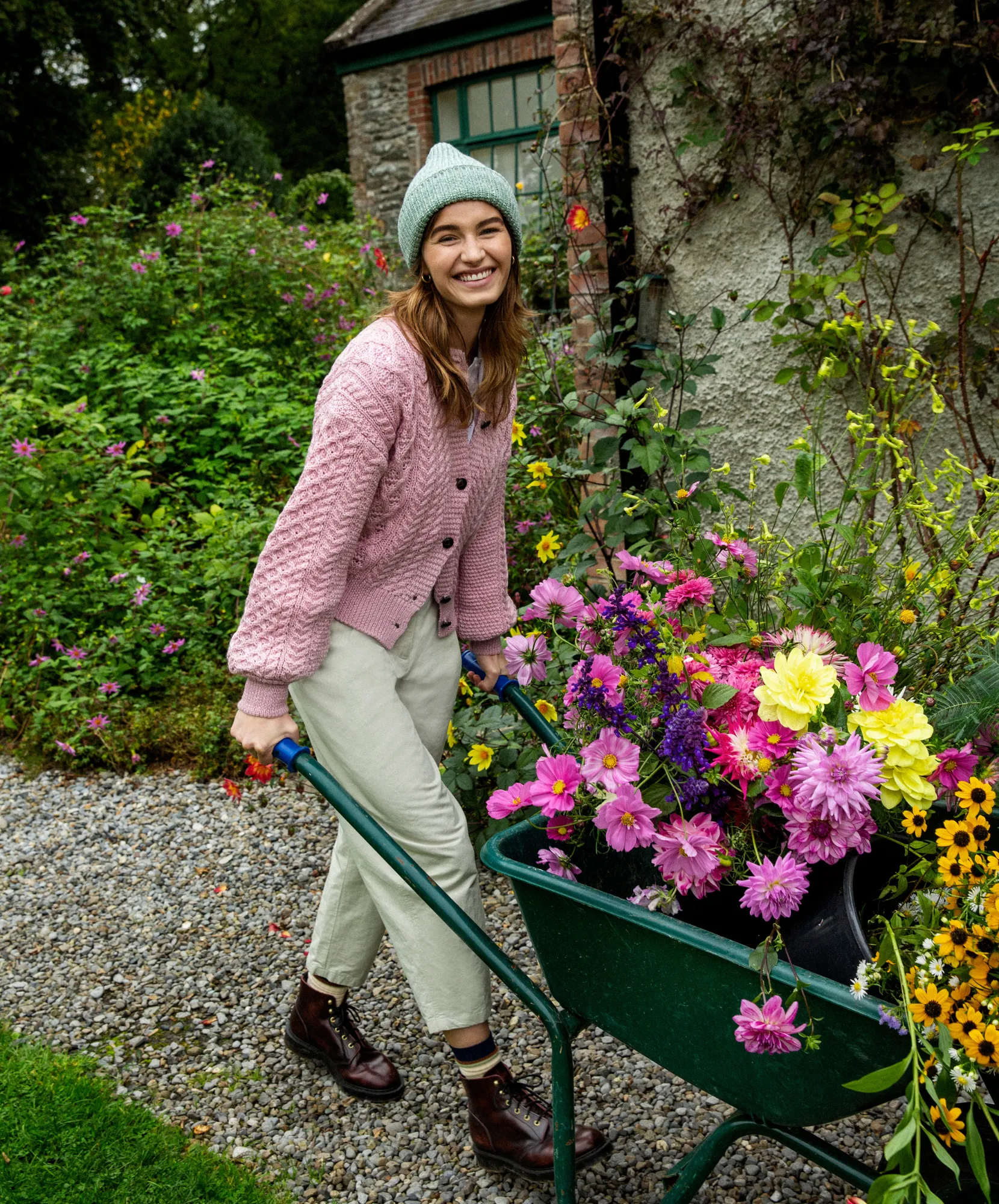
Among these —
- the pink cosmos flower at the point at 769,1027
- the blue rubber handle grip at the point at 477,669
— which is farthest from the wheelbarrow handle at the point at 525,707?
the pink cosmos flower at the point at 769,1027

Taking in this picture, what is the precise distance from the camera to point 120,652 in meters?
4.25

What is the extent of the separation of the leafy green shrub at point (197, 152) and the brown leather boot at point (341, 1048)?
10.4 m

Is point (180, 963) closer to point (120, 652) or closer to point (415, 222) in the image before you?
point (120, 652)

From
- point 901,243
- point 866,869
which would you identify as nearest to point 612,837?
point 866,869

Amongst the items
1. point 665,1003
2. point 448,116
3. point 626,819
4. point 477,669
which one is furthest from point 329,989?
point 448,116

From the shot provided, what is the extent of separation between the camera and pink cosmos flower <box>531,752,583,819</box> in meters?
1.48

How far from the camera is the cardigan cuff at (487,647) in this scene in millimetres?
2295

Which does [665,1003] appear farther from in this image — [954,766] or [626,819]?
[954,766]

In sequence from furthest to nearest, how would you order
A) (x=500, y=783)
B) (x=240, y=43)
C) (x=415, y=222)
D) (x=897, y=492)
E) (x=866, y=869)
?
(x=240, y=43) < (x=897, y=492) < (x=500, y=783) < (x=415, y=222) < (x=866, y=869)

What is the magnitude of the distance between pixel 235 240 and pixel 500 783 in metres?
5.01

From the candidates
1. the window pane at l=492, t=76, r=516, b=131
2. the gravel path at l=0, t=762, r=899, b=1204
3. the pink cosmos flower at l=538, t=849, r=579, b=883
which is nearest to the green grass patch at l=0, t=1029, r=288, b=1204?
the gravel path at l=0, t=762, r=899, b=1204

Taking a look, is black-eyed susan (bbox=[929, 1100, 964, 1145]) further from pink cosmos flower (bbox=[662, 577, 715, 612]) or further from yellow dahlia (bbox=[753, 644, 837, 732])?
pink cosmos flower (bbox=[662, 577, 715, 612])

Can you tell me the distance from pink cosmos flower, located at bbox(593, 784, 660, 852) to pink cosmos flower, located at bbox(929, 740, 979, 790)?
1.29 feet

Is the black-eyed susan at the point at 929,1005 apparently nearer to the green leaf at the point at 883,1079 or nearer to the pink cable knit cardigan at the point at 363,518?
the green leaf at the point at 883,1079
